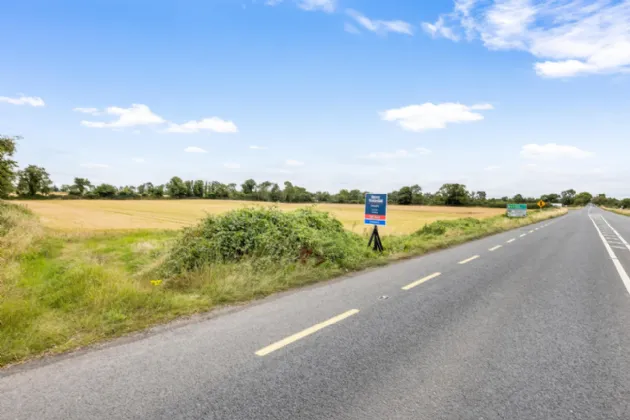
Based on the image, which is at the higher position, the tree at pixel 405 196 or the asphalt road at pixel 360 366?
the tree at pixel 405 196

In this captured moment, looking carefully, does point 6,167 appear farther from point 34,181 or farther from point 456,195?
point 456,195

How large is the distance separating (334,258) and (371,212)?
3001mm

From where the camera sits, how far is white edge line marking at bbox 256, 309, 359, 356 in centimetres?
399

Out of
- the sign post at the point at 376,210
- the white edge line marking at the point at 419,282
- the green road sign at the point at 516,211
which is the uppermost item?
the sign post at the point at 376,210

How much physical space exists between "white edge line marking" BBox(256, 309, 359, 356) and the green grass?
1.96 meters

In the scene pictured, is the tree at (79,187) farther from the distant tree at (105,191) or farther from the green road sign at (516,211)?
the green road sign at (516,211)

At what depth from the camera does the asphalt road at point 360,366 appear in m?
2.92

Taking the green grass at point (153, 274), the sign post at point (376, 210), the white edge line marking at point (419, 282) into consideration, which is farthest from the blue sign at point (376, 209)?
the white edge line marking at point (419, 282)

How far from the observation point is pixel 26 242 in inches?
495

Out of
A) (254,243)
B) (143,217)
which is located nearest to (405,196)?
(143,217)

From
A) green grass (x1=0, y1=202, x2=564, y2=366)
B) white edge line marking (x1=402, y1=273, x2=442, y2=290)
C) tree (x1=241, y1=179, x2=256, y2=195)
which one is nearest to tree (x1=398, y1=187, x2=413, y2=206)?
tree (x1=241, y1=179, x2=256, y2=195)

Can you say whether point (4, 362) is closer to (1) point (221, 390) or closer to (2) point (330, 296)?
(1) point (221, 390)

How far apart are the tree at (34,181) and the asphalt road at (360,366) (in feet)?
306

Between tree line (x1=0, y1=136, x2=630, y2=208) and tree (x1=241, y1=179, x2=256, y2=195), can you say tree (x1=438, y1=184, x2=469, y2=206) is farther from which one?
tree (x1=241, y1=179, x2=256, y2=195)
